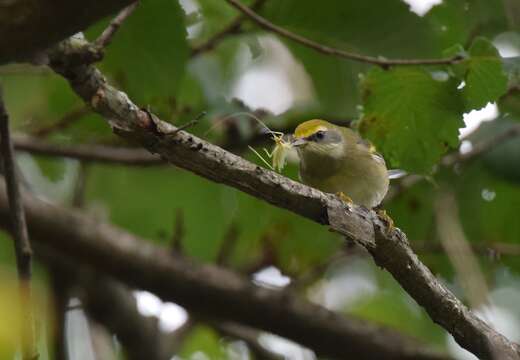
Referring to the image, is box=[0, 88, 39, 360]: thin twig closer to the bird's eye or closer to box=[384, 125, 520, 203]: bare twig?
the bird's eye

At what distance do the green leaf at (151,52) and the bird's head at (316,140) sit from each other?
63 cm

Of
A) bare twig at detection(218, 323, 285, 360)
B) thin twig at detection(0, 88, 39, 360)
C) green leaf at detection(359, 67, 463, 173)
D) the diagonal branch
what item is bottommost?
thin twig at detection(0, 88, 39, 360)

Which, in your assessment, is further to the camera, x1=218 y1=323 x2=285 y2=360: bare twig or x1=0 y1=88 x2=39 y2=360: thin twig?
x1=218 y1=323 x2=285 y2=360: bare twig

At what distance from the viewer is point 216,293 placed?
162 inches

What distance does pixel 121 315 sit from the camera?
→ 4387mm

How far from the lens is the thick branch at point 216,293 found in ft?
13.2

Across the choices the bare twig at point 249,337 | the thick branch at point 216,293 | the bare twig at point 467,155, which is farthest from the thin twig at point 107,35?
the bare twig at point 249,337

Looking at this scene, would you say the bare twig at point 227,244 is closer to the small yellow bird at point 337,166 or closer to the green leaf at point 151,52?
the small yellow bird at point 337,166

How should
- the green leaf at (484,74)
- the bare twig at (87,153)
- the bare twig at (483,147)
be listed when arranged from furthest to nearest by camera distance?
the bare twig at (87,153)
the bare twig at (483,147)
the green leaf at (484,74)

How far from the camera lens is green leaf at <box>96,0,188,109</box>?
9.64 ft

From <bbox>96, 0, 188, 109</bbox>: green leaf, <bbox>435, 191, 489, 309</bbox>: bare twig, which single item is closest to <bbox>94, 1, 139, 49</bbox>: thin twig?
<bbox>96, 0, 188, 109</bbox>: green leaf

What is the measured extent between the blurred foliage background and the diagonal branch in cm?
45

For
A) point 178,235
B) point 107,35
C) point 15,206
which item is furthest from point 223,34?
point 15,206

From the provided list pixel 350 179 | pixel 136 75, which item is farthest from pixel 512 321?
pixel 136 75
